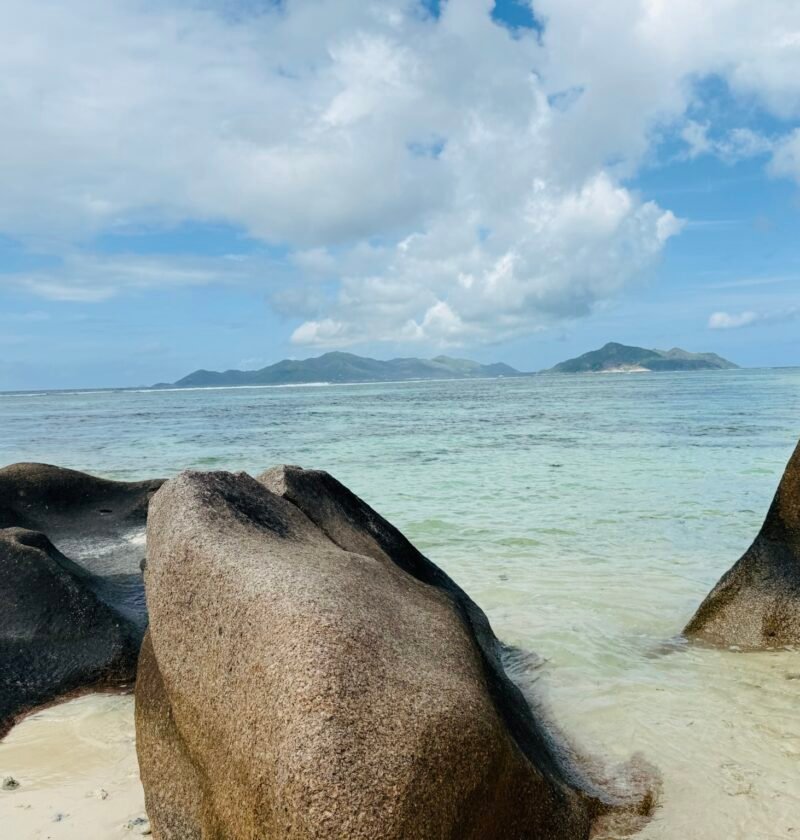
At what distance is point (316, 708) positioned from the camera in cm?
277

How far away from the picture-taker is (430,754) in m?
2.79

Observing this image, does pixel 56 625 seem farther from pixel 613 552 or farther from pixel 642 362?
pixel 642 362

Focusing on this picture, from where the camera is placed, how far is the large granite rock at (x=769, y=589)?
6016 mm

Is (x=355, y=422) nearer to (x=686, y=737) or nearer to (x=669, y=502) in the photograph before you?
(x=669, y=502)

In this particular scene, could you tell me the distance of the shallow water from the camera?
4.53 meters

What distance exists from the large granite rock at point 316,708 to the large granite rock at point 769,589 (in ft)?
8.10

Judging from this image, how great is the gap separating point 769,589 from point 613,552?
3.52 m

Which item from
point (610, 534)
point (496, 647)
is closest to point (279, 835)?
point (496, 647)

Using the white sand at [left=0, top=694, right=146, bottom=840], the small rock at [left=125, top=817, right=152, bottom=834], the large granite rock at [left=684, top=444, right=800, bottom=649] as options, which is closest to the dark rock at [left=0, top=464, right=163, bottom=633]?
the white sand at [left=0, top=694, right=146, bottom=840]

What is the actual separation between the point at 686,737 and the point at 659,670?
3.62 feet

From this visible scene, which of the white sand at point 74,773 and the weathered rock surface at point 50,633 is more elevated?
the weathered rock surface at point 50,633

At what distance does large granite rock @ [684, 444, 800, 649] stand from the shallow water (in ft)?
0.68

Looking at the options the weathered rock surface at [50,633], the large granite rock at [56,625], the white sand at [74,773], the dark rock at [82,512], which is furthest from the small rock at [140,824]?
the dark rock at [82,512]

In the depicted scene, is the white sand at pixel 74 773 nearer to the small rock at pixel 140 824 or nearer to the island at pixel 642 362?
the small rock at pixel 140 824
